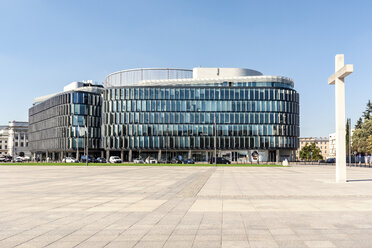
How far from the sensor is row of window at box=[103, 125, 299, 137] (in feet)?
309

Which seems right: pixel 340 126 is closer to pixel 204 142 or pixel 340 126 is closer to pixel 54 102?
pixel 204 142

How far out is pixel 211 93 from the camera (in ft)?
314

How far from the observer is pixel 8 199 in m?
13.8

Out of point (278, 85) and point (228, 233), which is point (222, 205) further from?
point (278, 85)

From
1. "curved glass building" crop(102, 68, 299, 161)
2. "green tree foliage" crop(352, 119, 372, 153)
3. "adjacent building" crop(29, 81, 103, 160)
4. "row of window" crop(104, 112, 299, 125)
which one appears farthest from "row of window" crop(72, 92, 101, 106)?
"green tree foliage" crop(352, 119, 372, 153)

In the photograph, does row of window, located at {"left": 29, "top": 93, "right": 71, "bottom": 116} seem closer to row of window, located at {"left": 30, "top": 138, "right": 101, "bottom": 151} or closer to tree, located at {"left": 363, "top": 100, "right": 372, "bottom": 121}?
row of window, located at {"left": 30, "top": 138, "right": 101, "bottom": 151}

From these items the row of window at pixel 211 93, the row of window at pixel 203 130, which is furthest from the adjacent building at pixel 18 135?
the row of window at pixel 211 93

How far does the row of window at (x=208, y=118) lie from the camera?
310 feet

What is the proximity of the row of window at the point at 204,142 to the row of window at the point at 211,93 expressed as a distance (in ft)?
33.5

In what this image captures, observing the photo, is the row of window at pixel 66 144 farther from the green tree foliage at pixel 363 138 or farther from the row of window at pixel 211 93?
the green tree foliage at pixel 363 138

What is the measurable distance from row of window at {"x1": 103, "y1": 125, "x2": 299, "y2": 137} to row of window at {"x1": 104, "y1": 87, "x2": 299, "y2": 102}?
7.29 meters

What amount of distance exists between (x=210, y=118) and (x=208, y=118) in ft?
1.67

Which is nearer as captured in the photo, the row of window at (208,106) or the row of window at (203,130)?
the row of window at (203,130)

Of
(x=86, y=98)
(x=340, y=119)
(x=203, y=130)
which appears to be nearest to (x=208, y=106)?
(x=203, y=130)
